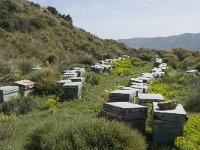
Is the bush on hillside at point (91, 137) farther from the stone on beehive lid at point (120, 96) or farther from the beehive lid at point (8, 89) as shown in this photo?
the beehive lid at point (8, 89)

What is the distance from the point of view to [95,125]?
6.80 metres

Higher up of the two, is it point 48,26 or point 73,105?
point 48,26

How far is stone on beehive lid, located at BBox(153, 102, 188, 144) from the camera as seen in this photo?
7383 millimetres

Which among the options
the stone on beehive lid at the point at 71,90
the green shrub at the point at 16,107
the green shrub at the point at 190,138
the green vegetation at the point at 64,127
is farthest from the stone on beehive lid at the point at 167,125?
the stone on beehive lid at the point at 71,90

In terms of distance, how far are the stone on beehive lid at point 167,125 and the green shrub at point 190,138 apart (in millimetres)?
213

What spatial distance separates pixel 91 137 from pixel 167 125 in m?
1.73

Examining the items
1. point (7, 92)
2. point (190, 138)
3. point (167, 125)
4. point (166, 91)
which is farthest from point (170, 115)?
point (166, 91)

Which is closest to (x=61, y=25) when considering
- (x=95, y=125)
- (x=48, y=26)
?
(x=48, y=26)

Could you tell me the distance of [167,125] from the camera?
7469 millimetres

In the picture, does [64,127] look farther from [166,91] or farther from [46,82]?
[166,91]

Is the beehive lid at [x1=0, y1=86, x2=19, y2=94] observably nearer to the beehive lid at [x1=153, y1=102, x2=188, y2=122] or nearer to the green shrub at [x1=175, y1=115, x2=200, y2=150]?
the beehive lid at [x1=153, y1=102, x2=188, y2=122]

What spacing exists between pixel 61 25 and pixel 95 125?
107 ft

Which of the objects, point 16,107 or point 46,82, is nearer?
point 16,107

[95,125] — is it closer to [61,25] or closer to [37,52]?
[37,52]
